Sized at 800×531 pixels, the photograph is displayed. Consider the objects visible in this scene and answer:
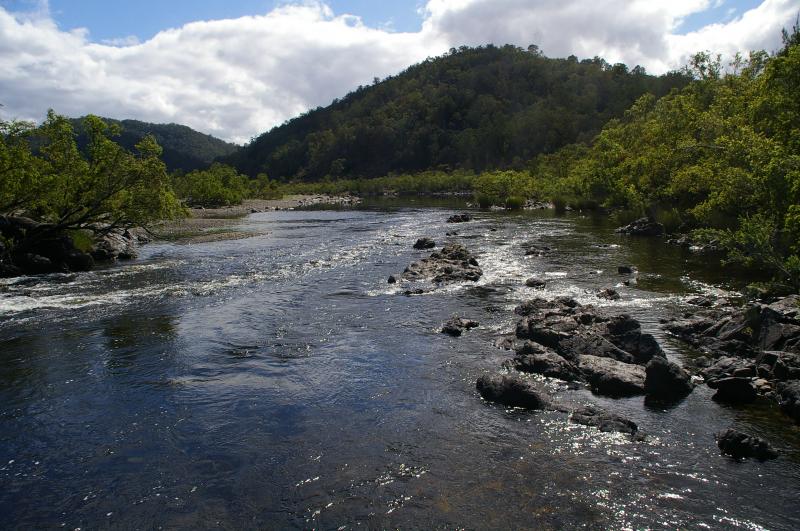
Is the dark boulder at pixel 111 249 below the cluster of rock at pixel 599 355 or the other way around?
the other way around

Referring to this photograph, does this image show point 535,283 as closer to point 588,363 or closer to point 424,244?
point 588,363

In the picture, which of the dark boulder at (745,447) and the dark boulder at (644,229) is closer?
the dark boulder at (745,447)

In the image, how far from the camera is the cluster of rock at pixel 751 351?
48.4ft

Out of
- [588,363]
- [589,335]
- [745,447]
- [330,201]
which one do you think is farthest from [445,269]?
[330,201]

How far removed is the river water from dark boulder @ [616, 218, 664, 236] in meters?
25.0

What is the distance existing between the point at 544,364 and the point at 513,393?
8.82ft

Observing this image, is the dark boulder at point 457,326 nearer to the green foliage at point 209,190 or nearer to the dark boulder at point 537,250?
the dark boulder at point 537,250

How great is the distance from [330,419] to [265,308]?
42.6 feet

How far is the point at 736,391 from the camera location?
48.3ft

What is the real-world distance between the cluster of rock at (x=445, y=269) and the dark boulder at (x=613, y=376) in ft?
49.3

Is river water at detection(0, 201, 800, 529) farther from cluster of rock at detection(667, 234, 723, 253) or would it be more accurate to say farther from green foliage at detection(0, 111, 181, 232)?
green foliage at detection(0, 111, 181, 232)

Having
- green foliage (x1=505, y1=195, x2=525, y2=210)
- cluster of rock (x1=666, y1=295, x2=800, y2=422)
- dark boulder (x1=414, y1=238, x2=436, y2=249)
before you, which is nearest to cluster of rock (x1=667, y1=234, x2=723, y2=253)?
cluster of rock (x1=666, y1=295, x2=800, y2=422)

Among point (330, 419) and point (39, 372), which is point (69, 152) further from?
point (330, 419)

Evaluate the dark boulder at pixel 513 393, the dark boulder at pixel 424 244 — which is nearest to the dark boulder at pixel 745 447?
the dark boulder at pixel 513 393
